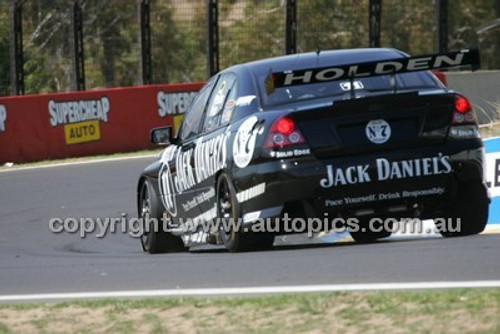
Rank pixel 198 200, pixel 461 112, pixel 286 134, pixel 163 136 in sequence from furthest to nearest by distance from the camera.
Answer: pixel 163 136 < pixel 198 200 < pixel 461 112 < pixel 286 134

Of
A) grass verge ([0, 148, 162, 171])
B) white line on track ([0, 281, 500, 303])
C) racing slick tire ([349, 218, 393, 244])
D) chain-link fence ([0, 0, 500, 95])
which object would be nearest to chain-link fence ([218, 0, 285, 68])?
chain-link fence ([0, 0, 500, 95])

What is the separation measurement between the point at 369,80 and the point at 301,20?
90.5ft

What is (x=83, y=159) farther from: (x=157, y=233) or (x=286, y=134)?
(x=286, y=134)

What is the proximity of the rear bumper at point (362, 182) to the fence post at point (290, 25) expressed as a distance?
55.8ft

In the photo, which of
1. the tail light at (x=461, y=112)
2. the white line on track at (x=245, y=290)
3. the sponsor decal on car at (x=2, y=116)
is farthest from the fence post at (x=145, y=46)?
the white line on track at (x=245, y=290)

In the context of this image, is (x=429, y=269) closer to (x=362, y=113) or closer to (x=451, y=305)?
(x=451, y=305)

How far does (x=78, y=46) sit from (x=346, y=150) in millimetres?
17697

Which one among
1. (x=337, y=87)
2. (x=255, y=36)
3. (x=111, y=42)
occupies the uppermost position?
(x=337, y=87)

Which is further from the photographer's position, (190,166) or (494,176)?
(494,176)

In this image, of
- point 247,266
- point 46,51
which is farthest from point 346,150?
point 46,51

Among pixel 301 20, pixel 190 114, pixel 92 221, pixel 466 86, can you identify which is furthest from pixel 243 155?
pixel 301 20

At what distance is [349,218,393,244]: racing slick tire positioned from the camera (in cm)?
1001

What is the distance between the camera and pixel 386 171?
903cm

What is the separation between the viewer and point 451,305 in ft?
20.6
